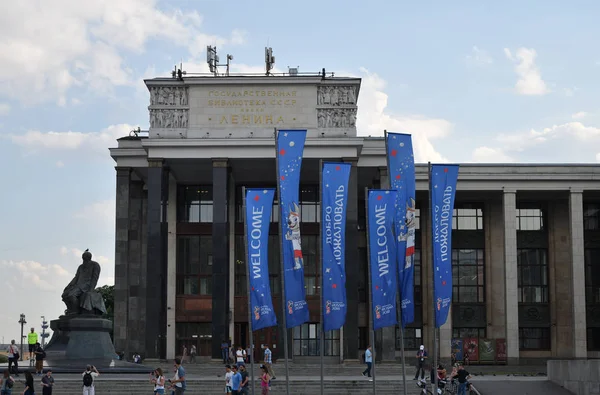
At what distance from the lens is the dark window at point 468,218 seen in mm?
84050

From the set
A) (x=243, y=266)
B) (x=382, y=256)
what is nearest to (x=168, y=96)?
(x=243, y=266)

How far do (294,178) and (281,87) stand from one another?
33.9m

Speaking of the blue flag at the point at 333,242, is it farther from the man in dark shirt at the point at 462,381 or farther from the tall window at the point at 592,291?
the tall window at the point at 592,291

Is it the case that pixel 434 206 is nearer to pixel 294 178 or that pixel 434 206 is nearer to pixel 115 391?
pixel 294 178

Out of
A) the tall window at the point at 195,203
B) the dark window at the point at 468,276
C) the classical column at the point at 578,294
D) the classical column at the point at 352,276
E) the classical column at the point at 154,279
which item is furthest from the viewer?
the dark window at the point at 468,276

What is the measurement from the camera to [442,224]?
125ft

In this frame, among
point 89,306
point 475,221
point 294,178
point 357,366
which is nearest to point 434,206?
point 294,178

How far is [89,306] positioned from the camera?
168 ft

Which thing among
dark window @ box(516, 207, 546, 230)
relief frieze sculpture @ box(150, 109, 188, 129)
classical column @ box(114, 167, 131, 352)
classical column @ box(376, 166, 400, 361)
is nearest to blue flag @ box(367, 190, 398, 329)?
classical column @ box(376, 166, 400, 361)

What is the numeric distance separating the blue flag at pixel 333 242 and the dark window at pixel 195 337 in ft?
130

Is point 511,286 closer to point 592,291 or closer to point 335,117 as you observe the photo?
point 592,291

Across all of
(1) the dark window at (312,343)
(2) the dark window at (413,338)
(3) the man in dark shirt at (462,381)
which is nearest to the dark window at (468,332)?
(2) the dark window at (413,338)

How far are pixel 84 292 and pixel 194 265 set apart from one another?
26.8 m

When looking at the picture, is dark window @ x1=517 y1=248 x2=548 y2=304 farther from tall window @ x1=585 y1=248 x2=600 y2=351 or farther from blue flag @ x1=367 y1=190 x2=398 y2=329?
blue flag @ x1=367 y1=190 x2=398 y2=329
